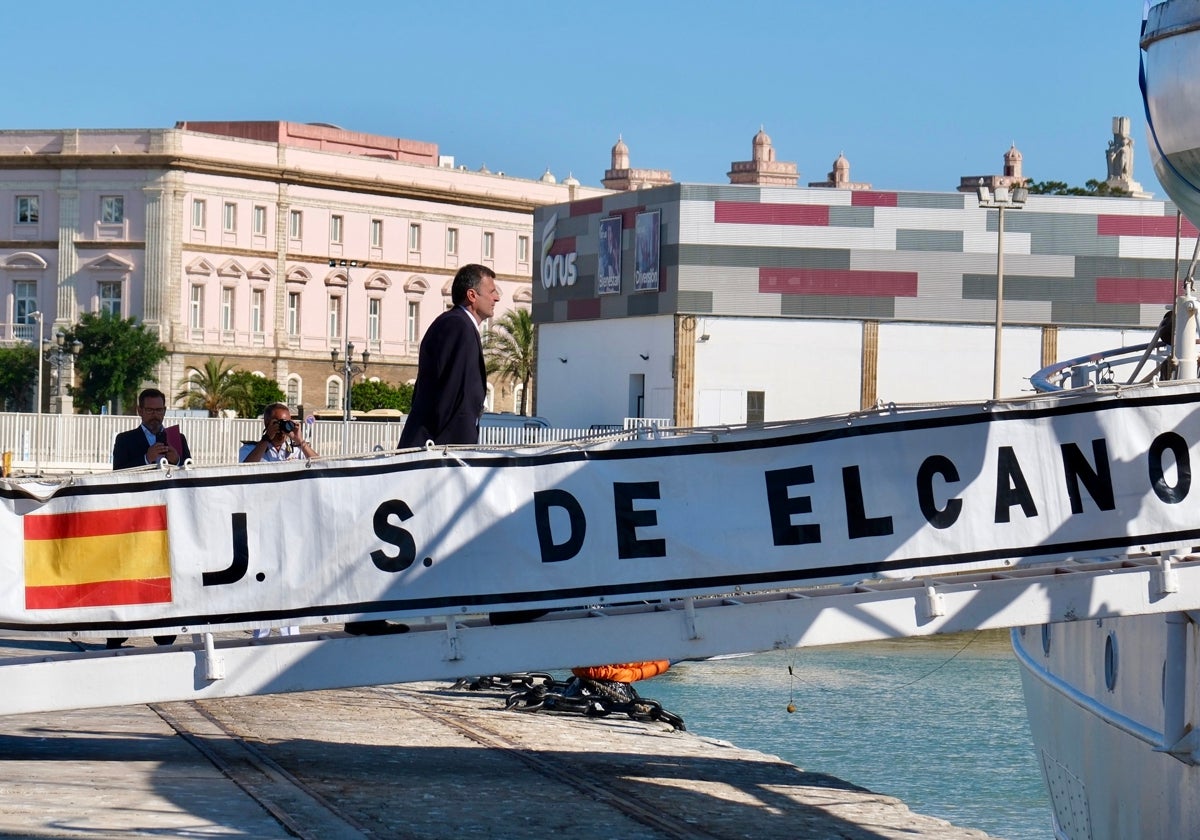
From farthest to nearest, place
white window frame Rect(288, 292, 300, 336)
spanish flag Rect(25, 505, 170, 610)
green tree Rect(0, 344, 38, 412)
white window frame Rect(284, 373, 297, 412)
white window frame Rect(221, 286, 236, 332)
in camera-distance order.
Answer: white window frame Rect(288, 292, 300, 336) → white window frame Rect(221, 286, 236, 332) → white window frame Rect(284, 373, 297, 412) → green tree Rect(0, 344, 38, 412) → spanish flag Rect(25, 505, 170, 610)

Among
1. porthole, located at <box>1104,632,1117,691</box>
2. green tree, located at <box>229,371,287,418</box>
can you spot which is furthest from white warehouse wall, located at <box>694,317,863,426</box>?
porthole, located at <box>1104,632,1117,691</box>

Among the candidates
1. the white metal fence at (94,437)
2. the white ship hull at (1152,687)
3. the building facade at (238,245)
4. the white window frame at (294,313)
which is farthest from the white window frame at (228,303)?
the white ship hull at (1152,687)

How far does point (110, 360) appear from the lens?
81062mm

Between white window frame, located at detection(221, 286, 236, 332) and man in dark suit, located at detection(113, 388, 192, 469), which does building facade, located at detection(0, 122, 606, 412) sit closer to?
white window frame, located at detection(221, 286, 236, 332)

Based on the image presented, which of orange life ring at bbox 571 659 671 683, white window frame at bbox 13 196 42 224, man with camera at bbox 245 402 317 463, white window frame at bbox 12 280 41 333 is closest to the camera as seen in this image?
man with camera at bbox 245 402 317 463

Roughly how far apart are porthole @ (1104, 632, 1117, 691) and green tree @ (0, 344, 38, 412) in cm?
7891

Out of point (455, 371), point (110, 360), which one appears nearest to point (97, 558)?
point (455, 371)

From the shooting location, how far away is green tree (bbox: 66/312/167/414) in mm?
81062

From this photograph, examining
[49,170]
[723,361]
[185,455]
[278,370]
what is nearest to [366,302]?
[278,370]

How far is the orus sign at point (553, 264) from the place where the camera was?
71250mm

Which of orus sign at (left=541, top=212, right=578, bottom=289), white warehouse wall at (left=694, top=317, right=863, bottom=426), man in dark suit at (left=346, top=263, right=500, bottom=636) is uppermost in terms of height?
orus sign at (left=541, top=212, right=578, bottom=289)

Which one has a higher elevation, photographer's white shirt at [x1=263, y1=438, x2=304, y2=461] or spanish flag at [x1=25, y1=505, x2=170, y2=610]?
photographer's white shirt at [x1=263, y1=438, x2=304, y2=461]

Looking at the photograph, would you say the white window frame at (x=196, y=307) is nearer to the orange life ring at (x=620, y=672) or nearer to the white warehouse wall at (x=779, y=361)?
the white warehouse wall at (x=779, y=361)

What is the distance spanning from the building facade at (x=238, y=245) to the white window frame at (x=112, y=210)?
0.22ft
